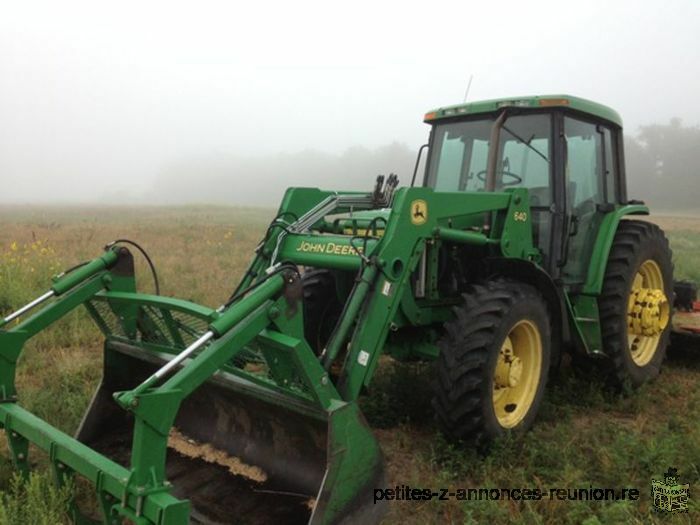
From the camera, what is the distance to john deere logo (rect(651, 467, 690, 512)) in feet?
11.3

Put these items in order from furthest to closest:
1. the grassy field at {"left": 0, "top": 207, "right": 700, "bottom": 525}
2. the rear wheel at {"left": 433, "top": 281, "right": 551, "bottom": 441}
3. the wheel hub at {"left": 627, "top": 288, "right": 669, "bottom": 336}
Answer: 1. the wheel hub at {"left": 627, "top": 288, "right": 669, "bottom": 336}
2. the rear wheel at {"left": 433, "top": 281, "right": 551, "bottom": 441}
3. the grassy field at {"left": 0, "top": 207, "right": 700, "bottom": 525}

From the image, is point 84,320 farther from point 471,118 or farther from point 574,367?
point 574,367

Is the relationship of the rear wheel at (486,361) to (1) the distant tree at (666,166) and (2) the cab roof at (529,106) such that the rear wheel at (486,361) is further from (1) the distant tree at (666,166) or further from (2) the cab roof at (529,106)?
(1) the distant tree at (666,166)

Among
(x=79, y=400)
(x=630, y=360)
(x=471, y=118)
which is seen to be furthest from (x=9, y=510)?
(x=630, y=360)

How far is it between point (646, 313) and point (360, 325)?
317cm

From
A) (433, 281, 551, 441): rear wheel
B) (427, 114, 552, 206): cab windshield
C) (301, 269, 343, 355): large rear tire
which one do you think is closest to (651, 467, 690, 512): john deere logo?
(433, 281, 551, 441): rear wheel

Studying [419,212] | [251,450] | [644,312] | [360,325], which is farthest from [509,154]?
[251,450]

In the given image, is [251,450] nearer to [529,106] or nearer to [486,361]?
[486,361]

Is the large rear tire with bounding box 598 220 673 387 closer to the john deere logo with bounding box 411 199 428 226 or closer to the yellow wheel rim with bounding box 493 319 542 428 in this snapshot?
the yellow wheel rim with bounding box 493 319 542 428

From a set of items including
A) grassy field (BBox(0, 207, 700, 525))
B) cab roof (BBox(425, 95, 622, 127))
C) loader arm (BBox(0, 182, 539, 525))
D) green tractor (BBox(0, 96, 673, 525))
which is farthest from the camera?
cab roof (BBox(425, 95, 622, 127))

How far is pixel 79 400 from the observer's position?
15.4 feet

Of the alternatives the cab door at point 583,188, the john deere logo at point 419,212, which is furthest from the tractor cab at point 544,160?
the john deere logo at point 419,212

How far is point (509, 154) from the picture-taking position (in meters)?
4.98

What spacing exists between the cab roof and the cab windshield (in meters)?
0.10
